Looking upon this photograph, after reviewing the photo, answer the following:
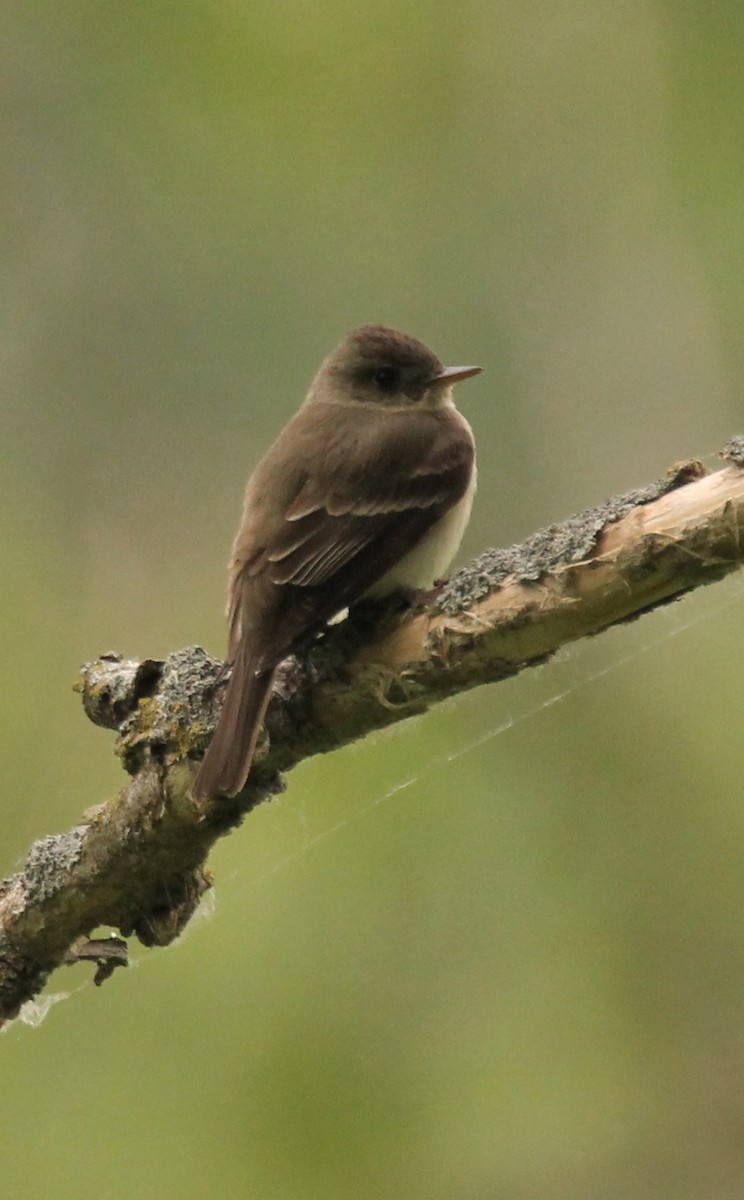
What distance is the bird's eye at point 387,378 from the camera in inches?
154

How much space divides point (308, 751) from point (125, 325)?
337 cm

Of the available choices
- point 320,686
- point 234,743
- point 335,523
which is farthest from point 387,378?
Answer: point 234,743

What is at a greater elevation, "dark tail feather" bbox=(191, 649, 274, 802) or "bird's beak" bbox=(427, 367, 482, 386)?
"bird's beak" bbox=(427, 367, 482, 386)

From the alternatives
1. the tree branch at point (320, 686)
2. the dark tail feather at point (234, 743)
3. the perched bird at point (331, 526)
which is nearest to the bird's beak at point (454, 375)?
the perched bird at point (331, 526)

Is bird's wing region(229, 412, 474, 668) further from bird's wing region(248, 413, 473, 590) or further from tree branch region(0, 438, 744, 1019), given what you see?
tree branch region(0, 438, 744, 1019)

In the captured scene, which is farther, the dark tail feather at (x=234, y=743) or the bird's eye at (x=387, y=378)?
the bird's eye at (x=387, y=378)

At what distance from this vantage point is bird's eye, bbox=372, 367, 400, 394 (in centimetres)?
392

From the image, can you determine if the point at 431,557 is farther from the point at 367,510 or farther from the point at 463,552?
the point at 463,552

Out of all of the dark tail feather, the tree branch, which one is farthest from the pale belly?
the dark tail feather

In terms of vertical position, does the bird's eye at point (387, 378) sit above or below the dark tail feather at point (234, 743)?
above

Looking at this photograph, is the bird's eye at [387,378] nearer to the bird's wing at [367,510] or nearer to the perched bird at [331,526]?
the perched bird at [331,526]

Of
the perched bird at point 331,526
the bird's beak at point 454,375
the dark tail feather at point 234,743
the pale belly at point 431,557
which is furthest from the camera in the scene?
the bird's beak at point 454,375

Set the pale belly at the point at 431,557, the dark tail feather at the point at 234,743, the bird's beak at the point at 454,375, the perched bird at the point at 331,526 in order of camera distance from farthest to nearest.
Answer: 1. the bird's beak at the point at 454,375
2. the pale belly at the point at 431,557
3. the perched bird at the point at 331,526
4. the dark tail feather at the point at 234,743

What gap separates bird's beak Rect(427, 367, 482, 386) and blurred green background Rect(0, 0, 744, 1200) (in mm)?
625
